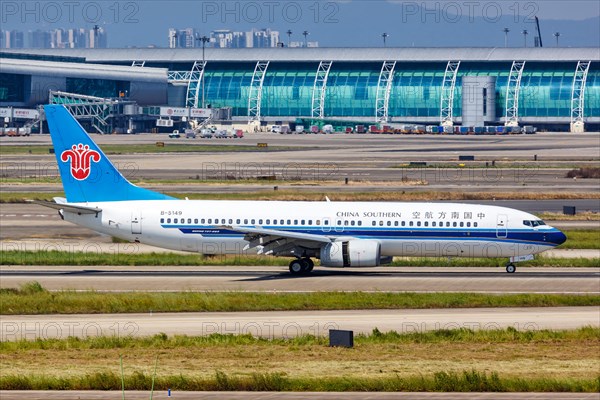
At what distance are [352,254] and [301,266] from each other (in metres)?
2.66

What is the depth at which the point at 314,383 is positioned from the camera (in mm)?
30875

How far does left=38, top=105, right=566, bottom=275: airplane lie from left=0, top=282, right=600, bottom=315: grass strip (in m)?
7.45

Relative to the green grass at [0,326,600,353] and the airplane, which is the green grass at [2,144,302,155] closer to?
the airplane

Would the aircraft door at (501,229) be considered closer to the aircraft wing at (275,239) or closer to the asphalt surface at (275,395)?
the aircraft wing at (275,239)

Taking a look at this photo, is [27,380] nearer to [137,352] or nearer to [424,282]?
[137,352]

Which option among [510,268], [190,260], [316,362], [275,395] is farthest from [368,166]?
[275,395]

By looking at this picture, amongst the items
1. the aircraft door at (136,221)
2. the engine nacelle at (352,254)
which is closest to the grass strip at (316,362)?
→ the engine nacelle at (352,254)

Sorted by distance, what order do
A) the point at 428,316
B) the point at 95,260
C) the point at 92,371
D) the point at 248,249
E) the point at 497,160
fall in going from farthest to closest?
1. the point at 497,160
2. the point at 95,260
3. the point at 248,249
4. the point at 428,316
5. the point at 92,371

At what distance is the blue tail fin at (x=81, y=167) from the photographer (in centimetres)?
5650

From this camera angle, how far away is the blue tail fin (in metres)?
56.5

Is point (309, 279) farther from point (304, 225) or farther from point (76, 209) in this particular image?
point (76, 209)

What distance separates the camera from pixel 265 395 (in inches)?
1165

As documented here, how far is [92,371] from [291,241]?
22.5 metres

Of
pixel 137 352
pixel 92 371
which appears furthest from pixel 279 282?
pixel 92 371
